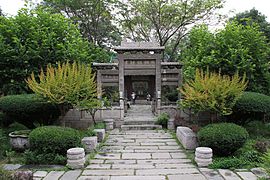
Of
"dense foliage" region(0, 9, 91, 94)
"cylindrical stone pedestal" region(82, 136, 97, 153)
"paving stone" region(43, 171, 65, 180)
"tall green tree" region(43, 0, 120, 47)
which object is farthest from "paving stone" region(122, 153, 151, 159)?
"tall green tree" region(43, 0, 120, 47)

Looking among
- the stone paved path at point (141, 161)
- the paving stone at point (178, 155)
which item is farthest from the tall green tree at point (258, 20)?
the paving stone at point (178, 155)

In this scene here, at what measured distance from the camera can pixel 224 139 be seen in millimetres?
7105

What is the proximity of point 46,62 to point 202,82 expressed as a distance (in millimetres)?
6717

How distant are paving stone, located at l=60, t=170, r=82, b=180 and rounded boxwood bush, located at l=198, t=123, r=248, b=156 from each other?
139 inches

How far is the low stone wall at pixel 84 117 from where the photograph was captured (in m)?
12.4

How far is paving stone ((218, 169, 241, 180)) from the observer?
5.88 metres

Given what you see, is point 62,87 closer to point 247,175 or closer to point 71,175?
point 71,175

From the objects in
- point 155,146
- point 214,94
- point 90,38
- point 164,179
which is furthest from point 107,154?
point 90,38

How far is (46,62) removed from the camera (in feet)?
37.3

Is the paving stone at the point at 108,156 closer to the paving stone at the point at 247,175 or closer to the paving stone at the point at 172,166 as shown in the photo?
the paving stone at the point at 172,166

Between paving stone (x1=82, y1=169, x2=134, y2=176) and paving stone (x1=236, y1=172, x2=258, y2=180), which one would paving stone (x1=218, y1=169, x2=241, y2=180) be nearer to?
paving stone (x1=236, y1=172, x2=258, y2=180)

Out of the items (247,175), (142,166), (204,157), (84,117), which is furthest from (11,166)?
(247,175)

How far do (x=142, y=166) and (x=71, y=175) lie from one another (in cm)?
180

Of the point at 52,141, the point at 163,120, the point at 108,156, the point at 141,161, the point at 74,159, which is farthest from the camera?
the point at 163,120
